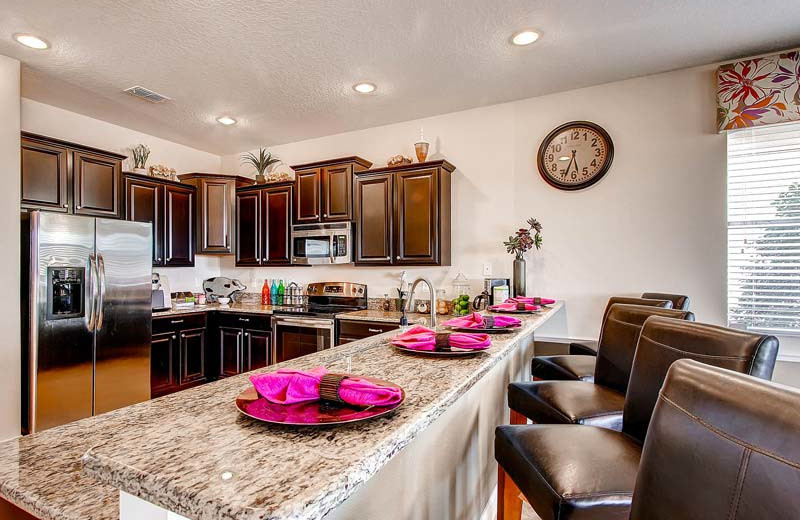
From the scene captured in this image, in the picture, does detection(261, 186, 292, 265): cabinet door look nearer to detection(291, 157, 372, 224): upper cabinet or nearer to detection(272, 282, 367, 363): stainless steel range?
detection(291, 157, 372, 224): upper cabinet

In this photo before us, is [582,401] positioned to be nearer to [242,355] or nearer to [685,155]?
[685,155]

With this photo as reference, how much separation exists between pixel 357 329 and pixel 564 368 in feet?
6.11

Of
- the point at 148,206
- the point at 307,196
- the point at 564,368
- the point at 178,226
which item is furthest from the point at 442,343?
the point at 178,226

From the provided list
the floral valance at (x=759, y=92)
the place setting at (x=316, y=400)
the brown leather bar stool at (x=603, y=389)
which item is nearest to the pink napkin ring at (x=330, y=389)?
the place setting at (x=316, y=400)

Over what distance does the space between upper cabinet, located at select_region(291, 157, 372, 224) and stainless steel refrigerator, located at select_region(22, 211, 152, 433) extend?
1.42 m

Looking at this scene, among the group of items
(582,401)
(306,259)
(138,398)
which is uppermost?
(306,259)

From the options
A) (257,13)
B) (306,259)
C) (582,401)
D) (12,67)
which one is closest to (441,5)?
(257,13)

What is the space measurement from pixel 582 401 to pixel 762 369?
2.20ft

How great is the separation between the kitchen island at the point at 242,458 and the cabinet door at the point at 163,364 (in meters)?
3.05

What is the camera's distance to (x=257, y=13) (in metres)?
2.27

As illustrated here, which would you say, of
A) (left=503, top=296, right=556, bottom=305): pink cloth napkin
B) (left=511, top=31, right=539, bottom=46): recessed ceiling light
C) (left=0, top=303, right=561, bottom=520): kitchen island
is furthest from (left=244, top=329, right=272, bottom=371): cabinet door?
(left=511, top=31, right=539, bottom=46): recessed ceiling light

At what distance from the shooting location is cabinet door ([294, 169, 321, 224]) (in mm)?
4066

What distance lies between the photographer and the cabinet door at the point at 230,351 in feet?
13.5

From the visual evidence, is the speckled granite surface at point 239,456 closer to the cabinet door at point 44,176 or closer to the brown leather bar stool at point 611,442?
the brown leather bar stool at point 611,442
